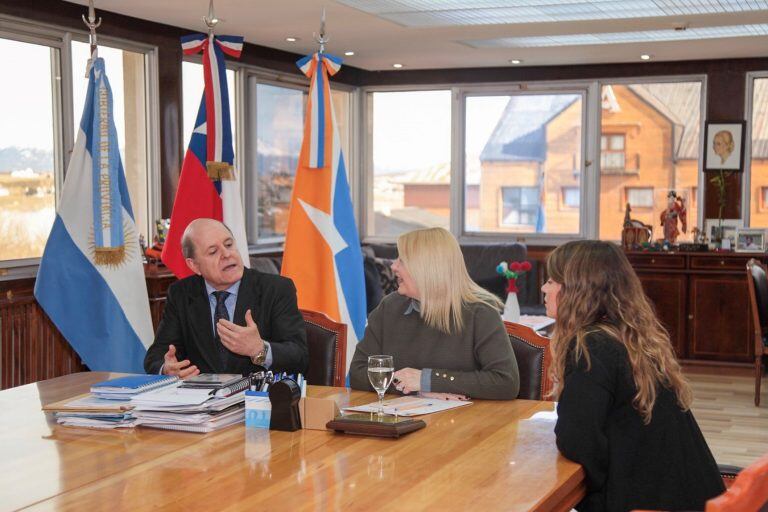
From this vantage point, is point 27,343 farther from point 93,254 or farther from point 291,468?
point 291,468

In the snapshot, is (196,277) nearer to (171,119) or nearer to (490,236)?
(171,119)

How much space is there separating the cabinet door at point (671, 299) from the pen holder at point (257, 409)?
5771mm

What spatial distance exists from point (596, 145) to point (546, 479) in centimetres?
662

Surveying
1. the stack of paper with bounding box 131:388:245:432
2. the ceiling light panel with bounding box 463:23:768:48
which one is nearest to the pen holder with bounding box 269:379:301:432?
the stack of paper with bounding box 131:388:245:432

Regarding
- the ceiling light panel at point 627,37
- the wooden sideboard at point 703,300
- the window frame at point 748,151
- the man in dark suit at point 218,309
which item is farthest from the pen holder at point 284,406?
the window frame at point 748,151

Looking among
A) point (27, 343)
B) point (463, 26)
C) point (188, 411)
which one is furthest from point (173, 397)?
point (463, 26)

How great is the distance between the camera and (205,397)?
98.7 inches

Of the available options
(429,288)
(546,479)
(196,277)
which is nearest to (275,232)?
(196,277)

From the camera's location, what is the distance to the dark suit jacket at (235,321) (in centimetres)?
332

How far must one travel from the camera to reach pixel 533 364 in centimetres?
303

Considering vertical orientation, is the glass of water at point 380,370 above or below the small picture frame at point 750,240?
below

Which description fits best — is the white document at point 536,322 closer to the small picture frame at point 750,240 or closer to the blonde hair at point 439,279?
the small picture frame at point 750,240

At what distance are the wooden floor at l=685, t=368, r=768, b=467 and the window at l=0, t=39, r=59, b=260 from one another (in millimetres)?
4011

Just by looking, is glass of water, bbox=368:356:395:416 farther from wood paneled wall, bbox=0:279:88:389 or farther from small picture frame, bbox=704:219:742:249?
small picture frame, bbox=704:219:742:249
